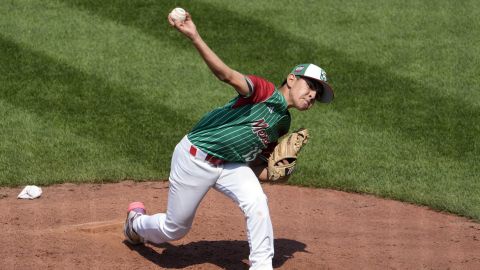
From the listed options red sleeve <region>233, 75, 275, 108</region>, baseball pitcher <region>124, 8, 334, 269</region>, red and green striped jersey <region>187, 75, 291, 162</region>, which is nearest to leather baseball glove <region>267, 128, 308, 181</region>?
baseball pitcher <region>124, 8, 334, 269</region>

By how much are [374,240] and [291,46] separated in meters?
4.39

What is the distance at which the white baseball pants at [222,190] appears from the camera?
6746 millimetres

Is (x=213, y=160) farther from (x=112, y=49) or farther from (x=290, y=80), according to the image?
(x=112, y=49)

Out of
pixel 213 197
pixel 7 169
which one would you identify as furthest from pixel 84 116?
pixel 213 197

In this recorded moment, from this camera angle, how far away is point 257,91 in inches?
257

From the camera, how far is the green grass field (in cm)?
958

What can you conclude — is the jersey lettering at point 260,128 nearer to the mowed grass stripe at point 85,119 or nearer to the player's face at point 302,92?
the player's face at point 302,92

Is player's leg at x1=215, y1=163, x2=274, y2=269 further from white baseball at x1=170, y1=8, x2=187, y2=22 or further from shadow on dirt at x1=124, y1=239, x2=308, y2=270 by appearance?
white baseball at x1=170, y1=8, x2=187, y2=22

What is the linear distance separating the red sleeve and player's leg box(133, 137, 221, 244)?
57 cm

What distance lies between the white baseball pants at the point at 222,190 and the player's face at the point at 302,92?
598mm

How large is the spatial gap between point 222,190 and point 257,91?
33.0 inches

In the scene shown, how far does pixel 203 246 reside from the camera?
309 inches

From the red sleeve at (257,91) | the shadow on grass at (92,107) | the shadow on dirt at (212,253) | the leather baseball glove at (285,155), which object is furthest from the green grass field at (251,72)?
the red sleeve at (257,91)

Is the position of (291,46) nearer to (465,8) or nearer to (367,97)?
(367,97)
